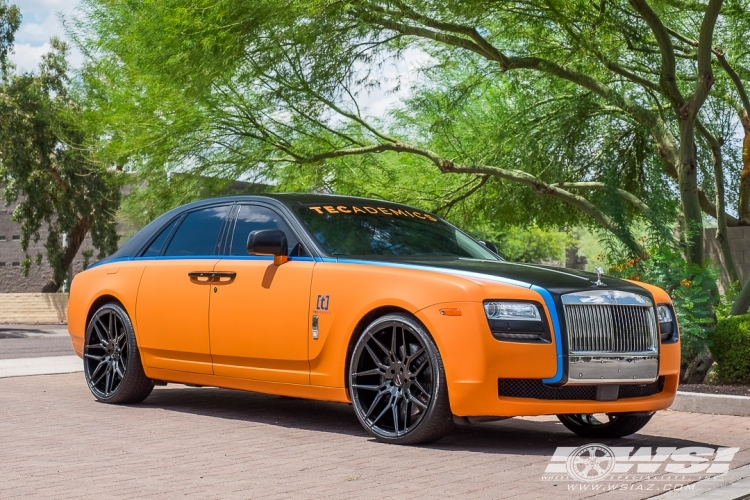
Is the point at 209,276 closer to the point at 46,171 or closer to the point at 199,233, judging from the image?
the point at 199,233

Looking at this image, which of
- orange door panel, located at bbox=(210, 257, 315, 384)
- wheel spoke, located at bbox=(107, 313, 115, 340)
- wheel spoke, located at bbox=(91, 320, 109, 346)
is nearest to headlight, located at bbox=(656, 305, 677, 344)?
orange door panel, located at bbox=(210, 257, 315, 384)

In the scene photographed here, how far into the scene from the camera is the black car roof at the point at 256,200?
8.31m

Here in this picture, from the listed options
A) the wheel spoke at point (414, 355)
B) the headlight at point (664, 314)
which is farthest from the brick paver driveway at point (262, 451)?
the headlight at point (664, 314)

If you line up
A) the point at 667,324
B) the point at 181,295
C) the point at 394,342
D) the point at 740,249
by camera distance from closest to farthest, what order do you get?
the point at 394,342
the point at 667,324
the point at 181,295
the point at 740,249

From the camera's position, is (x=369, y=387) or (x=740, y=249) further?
(x=740, y=249)

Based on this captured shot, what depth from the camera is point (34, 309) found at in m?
34.7

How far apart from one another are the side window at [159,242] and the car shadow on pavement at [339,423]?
4.35ft

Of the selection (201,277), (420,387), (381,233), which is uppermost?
(381,233)

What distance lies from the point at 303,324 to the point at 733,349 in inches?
197

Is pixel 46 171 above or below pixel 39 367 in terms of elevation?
above

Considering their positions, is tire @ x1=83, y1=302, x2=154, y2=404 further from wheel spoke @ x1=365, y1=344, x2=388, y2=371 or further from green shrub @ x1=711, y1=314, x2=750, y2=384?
green shrub @ x1=711, y1=314, x2=750, y2=384

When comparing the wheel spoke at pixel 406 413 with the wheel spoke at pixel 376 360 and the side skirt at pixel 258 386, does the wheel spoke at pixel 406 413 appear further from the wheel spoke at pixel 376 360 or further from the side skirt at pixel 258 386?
the side skirt at pixel 258 386

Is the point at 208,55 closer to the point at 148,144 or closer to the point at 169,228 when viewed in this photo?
the point at 148,144

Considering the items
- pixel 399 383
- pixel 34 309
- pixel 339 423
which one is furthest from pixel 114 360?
pixel 34 309
